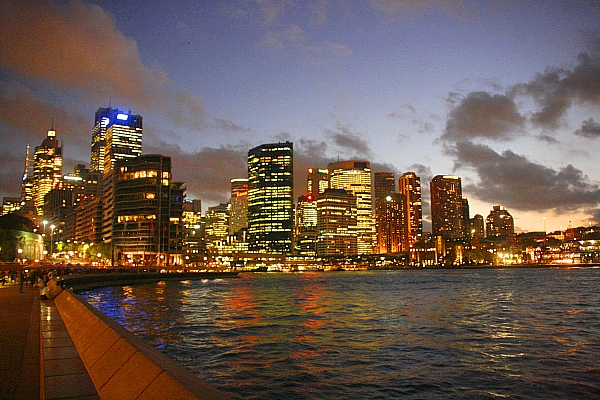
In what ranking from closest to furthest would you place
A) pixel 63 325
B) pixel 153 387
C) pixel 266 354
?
pixel 153 387, pixel 63 325, pixel 266 354

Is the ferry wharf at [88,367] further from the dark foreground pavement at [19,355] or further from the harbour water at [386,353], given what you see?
the harbour water at [386,353]

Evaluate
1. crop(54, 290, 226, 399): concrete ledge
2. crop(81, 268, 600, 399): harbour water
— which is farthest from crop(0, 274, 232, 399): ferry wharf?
crop(81, 268, 600, 399): harbour water

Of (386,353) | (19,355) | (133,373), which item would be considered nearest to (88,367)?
(133,373)

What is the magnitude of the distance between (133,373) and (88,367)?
322cm

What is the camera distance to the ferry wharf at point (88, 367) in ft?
23.2

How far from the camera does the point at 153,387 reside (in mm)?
7027

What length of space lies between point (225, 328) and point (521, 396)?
71.7 ft

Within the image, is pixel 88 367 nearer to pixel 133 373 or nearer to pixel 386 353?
pixel 133 373

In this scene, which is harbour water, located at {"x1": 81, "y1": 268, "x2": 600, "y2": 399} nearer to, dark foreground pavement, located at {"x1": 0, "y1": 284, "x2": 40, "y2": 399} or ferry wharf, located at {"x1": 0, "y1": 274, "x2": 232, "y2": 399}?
ferry wharf, located at {"x1": 0, "y1": 274, "x2": 232, "y2": 399}

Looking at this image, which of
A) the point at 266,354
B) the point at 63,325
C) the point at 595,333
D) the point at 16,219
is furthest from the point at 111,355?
the point at 16,219

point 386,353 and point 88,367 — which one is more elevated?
point 88,367

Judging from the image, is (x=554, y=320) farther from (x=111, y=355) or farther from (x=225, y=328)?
(x=111, y=355)

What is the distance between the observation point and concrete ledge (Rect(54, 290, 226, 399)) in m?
6.67

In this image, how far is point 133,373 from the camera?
7969 millimetres
